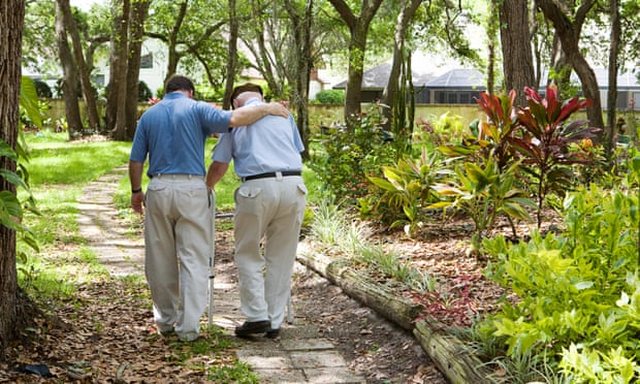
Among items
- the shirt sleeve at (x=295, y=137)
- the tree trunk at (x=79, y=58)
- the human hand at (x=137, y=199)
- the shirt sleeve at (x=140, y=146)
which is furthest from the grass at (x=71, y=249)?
the tree trunk at (x=79, y=58)

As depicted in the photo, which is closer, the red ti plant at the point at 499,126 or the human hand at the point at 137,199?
the human hand at the point at 137,199

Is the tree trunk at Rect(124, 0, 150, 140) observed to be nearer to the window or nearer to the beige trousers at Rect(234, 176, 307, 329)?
the beige trousers at Rect(234, 176, 307, 329)

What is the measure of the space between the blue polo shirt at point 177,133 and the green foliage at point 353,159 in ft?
15.0

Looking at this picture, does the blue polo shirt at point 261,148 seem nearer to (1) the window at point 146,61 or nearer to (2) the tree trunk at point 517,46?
(2) the tree trunk at point 517,46

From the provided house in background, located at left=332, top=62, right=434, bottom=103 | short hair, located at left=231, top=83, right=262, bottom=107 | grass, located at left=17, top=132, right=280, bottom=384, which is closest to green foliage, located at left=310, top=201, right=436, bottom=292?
grass, located at left=17, top=132, right=280, bottom=384

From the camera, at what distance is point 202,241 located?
20.3 feet

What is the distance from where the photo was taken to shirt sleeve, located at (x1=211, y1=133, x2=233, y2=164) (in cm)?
629

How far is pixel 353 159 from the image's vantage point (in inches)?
434

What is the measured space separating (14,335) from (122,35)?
2373 centimetres

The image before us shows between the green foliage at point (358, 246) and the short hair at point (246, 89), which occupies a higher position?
the short hair at point (246, 89)

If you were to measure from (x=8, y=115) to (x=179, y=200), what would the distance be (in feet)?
4.17

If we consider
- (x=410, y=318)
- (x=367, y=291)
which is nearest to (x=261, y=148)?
(x=410, y=318)

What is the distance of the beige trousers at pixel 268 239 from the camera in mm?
6145

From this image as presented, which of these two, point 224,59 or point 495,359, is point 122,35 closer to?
point 224,59
